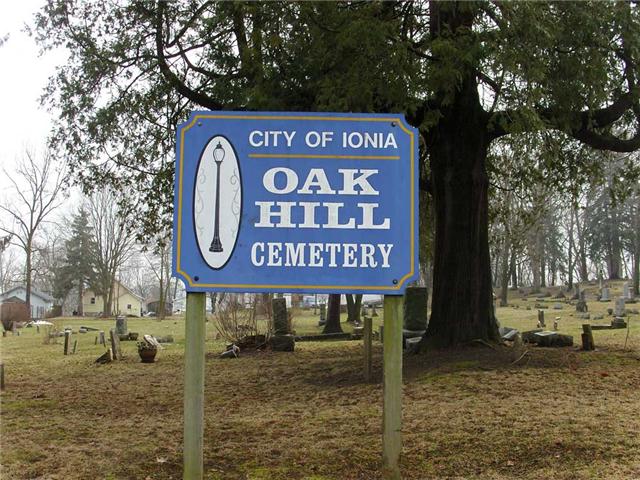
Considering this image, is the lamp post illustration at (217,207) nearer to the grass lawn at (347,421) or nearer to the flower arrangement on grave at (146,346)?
the grass lawn at (347,421)

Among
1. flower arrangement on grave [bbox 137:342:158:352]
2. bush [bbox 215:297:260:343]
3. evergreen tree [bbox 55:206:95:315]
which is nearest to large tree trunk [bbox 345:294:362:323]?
bush [bbox 215:297:260:343]

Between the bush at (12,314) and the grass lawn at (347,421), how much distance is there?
93.6ft

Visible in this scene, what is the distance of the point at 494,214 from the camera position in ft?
57.0

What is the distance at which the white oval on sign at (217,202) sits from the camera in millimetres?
4223

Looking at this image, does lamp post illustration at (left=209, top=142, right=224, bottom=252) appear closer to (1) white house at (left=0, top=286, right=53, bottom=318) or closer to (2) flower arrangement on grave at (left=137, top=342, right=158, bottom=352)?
(2) flower arrangement on grave at (left=137, top=342, right=158, bottom=352)

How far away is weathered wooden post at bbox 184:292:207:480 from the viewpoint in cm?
424

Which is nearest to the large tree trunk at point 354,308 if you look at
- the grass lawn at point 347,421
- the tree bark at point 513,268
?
the tree bark at point 513,268

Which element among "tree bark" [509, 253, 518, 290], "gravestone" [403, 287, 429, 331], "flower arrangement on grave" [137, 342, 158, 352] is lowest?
"flower arrangement on grave" [137, 342, 158, 352]

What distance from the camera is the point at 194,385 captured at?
4254 millimetres

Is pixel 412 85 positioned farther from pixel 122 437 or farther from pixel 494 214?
pixel 494 214

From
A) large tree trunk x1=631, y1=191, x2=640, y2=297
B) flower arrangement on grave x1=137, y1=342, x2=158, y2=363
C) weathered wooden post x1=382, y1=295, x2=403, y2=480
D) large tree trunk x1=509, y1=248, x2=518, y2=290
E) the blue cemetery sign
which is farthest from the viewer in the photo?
large tree trunk x1=631, y1=191, x2=640, y2=297

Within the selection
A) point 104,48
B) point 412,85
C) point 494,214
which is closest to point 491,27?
point 412,85

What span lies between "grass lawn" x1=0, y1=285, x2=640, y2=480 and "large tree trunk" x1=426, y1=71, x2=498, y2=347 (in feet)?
2.25

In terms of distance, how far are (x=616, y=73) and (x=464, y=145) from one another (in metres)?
2.72
